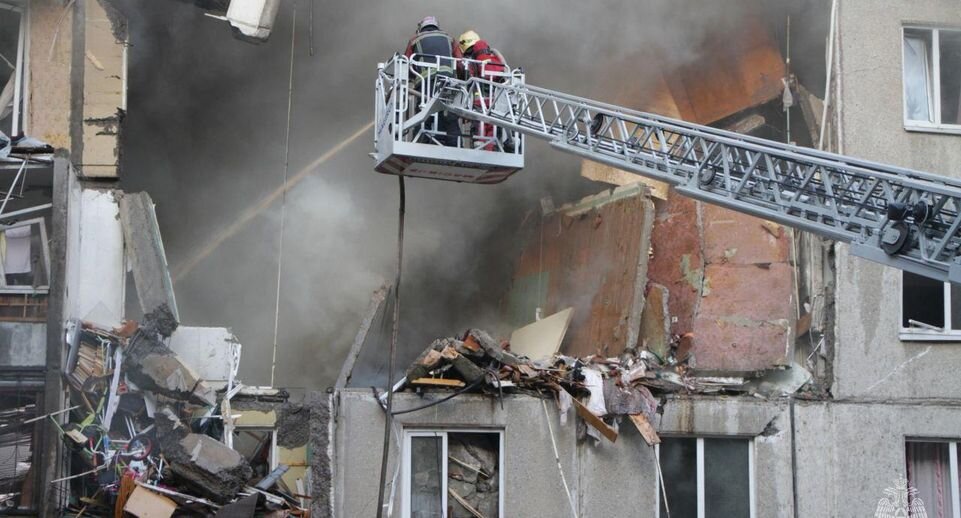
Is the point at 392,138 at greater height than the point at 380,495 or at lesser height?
greater

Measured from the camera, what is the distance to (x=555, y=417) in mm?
10977

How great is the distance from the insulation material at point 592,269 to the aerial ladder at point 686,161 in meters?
2.72

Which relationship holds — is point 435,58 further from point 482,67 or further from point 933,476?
point 933,476

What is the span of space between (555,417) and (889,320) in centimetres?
384

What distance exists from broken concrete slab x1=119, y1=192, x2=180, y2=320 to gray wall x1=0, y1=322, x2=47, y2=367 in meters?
1.10

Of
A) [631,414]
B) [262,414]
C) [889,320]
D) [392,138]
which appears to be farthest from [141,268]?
[889,320]

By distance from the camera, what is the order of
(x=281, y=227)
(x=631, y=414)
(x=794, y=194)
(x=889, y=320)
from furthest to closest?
(x=281, y=227)
(x=889, y=320)
(x=631, y=414)
(x=794, y=194)

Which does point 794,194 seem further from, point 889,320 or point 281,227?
point 281,227

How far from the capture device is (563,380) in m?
10.9

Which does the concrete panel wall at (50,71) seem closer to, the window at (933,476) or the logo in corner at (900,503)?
the logo in corner at (900,503)

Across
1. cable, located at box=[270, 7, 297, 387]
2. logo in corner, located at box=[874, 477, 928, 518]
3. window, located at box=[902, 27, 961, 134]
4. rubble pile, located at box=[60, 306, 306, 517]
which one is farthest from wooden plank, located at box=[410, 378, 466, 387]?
window, located at box=[902, 27, 961, 134]

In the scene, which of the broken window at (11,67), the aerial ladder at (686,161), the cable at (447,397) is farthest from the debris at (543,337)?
the broken window at (11,67)

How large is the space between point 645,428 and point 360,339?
10.7ft

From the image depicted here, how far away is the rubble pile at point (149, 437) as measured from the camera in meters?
9.89
